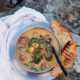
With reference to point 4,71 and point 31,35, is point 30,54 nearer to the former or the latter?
point 31,35

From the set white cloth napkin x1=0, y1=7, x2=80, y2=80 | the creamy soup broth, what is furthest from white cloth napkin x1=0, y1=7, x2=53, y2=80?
the creamy soup broth

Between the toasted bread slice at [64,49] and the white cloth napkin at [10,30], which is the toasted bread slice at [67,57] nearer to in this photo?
the toasted bread slice at [64,49]

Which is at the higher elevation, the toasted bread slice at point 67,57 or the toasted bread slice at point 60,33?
the toasted bread slice at point 60,33

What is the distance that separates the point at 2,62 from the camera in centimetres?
156

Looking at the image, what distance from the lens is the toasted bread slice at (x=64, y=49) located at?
1.46 meters

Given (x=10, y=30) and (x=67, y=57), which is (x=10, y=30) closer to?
(x=10, y=30)

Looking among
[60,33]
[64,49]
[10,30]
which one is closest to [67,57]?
[64,49]

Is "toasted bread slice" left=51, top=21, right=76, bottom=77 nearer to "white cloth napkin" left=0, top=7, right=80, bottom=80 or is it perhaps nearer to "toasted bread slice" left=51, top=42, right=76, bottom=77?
"toasted bread slice" left=51, top=42, right=76, bottom=77

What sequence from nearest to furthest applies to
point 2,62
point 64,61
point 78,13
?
point 64,61, point 2,62, point 78,13

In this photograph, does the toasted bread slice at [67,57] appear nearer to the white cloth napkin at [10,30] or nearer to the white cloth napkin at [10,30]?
the white cloth napkin at [10,30]

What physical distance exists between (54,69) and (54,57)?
4.0 inches

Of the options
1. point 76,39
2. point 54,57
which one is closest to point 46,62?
point 54,57

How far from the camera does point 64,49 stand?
147 cm

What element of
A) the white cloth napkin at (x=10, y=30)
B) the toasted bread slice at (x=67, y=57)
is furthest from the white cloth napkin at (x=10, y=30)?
the toasted bread slice at (x=67, y=57)
